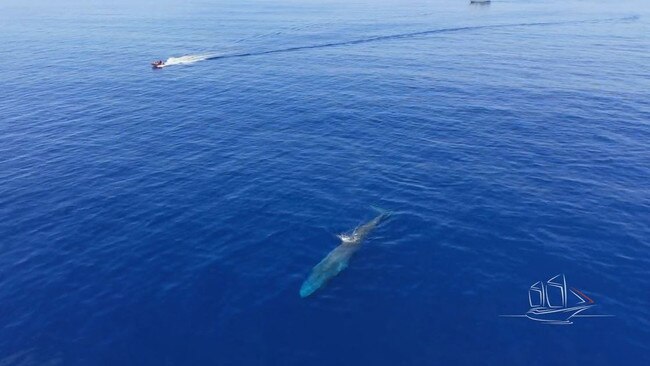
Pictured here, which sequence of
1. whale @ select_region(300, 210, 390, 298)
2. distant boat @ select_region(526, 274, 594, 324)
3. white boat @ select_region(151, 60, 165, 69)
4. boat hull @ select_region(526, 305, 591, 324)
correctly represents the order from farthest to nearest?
white boat @ select_region(151, 60, 165, 69), whale @ select_region(300, 210, 390, 298), distant boat @ select_region(526, 274, 594, 324), boat hull @ select_region(526, 305, 591, 324)

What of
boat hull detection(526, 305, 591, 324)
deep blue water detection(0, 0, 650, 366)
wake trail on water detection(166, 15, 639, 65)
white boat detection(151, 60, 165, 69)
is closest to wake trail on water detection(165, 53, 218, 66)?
wake trail on water detection(166, 15, 639, 65)

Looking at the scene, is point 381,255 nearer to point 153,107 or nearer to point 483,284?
point 483,284

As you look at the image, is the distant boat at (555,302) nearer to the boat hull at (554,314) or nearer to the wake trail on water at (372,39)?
the boat hull at (554,314)

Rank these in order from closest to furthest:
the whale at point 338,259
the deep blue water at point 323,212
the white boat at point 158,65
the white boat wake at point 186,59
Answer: the deep blue water at point 323,212
the whale at point 338,259
the white boat at point 158,65
the white boat wake at point 186,59

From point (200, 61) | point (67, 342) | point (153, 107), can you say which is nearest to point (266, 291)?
point (67, 342)

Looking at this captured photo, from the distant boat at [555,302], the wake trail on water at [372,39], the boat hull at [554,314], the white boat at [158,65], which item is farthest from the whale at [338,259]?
the wake trail on water at [372,39]

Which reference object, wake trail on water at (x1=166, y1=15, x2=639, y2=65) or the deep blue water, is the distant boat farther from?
wake trail on water at (x1=166, y1=15, x2=639, y2=65)
